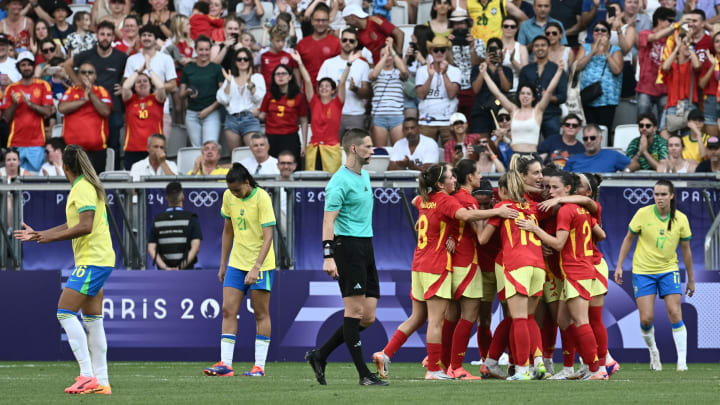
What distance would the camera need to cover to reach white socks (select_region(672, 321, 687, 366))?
14.2m

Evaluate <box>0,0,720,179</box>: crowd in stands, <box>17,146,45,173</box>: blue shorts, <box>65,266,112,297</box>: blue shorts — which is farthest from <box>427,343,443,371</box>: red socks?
<box>17,146,45,173</box>: blue shorts

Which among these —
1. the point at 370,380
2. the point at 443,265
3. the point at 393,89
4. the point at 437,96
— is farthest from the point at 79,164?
the point at 437,96

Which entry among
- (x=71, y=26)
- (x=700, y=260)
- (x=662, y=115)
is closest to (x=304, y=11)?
(x=71, y=26)

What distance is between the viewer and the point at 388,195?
15133mm

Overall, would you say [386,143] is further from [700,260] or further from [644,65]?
[700,260]

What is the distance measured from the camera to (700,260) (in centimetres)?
1528

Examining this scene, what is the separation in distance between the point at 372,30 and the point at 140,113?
4.23m

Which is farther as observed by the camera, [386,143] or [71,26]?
[71,26]

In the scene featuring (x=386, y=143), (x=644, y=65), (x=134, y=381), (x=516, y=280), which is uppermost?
(x=644, y=65)

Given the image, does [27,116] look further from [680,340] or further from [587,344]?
[587,344]

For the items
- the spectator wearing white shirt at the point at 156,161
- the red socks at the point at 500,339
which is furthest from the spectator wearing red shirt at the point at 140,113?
the red socks at the point at 500,339

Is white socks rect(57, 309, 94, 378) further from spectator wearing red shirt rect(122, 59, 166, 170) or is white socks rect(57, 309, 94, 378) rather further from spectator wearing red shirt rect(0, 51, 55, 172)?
spectator wearing red shirt rect(0, 51, 55, 172)

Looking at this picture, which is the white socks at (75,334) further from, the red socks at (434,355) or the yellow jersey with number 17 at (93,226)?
the red socks at (434,355)

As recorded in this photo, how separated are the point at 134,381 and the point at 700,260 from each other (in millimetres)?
7773
